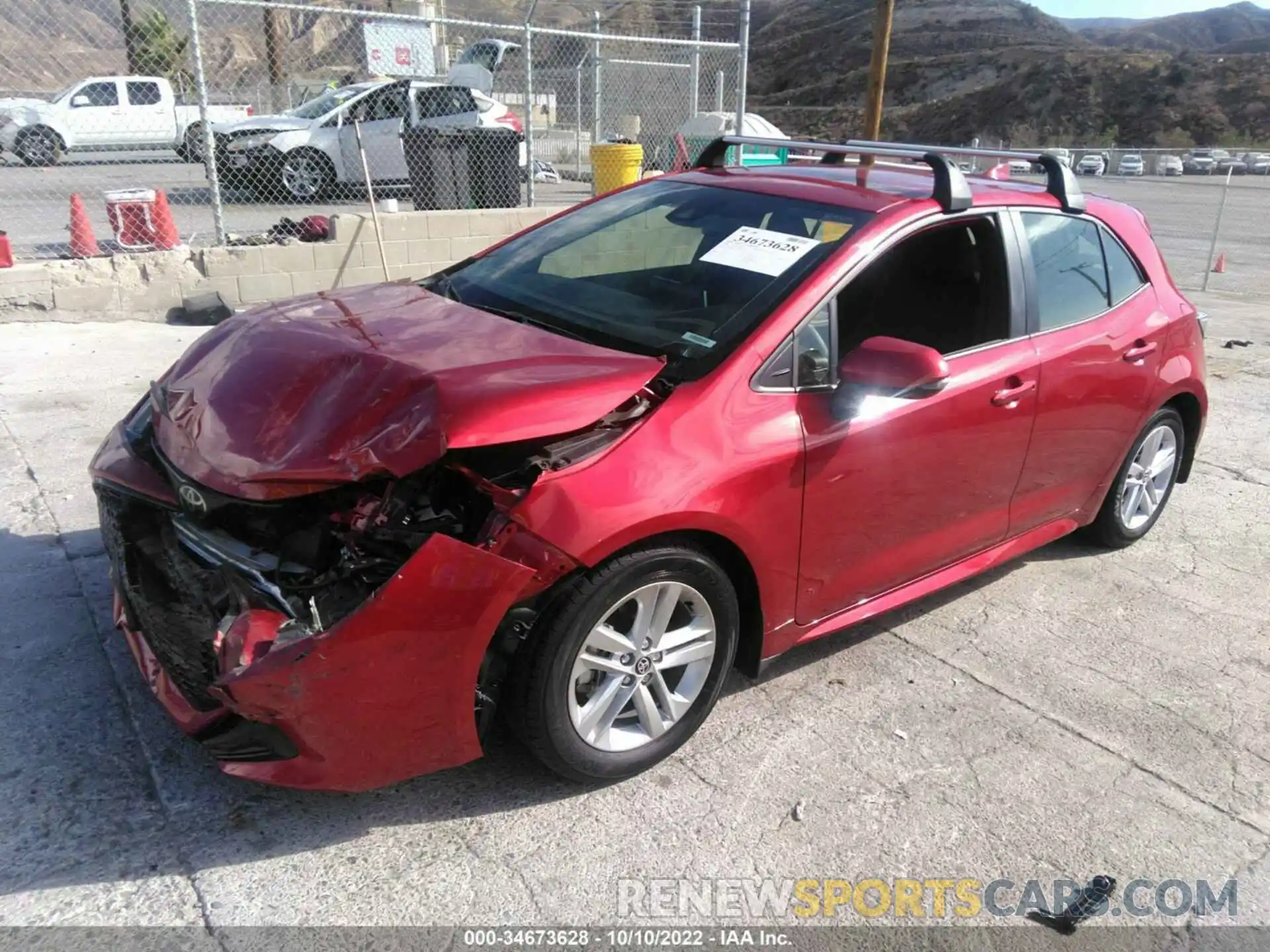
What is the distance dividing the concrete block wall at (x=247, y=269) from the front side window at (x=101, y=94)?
13.2 meters

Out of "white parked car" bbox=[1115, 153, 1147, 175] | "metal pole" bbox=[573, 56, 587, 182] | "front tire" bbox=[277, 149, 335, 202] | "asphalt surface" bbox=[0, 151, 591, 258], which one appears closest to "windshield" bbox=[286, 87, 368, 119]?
"front tire" bbox=[277, 149, 335, 202]

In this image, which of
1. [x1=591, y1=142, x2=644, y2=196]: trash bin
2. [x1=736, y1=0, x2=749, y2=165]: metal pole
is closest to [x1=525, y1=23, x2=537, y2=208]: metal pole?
[x1=591, y1=142, x2=644, y2=196]: trash bin

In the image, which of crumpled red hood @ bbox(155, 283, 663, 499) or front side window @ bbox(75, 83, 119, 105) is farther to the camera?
front side window @ bbox(75, 83, 119, 105)

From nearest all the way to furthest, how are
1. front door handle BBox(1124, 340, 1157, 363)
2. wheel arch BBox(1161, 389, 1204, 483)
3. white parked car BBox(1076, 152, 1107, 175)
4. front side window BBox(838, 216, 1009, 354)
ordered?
front side window BBox(838, 216, 1009, 354) → front door handle BBox(1124, 340, 1157, 363) → wheel arch BBox(1161, 389, 1204, 483) → white parked car BBox(1076, 152, 1107, 175)

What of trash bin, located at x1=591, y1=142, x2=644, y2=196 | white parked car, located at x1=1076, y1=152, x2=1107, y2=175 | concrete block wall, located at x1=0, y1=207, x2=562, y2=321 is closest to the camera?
concrete block wall, located at x1=0, y1=207, x2=562, y2=321

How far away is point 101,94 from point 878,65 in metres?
15.1

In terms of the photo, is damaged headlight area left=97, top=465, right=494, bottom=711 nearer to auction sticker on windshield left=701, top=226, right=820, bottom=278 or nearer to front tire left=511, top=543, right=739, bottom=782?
front tire left=511, top=543, right=739, bottom=782

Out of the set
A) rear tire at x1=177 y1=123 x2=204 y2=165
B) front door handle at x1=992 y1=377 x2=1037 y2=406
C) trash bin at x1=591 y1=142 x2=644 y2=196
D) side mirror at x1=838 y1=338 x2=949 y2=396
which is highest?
rear tire at x1=177 y1=123 x2=204 y2=165

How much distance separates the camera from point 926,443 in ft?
11.0

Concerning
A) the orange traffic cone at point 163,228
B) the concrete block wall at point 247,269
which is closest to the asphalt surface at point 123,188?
the orange traffic cone at point 163,228

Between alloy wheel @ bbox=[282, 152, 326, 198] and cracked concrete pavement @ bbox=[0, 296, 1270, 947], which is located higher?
alloy wheel @ bbox=[282, 152, 326, 198]

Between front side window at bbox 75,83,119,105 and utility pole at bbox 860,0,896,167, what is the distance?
14.6m

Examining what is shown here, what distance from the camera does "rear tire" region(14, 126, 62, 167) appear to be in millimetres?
17781

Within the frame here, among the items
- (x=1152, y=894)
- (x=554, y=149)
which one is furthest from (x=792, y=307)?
(x=554, y=149)
